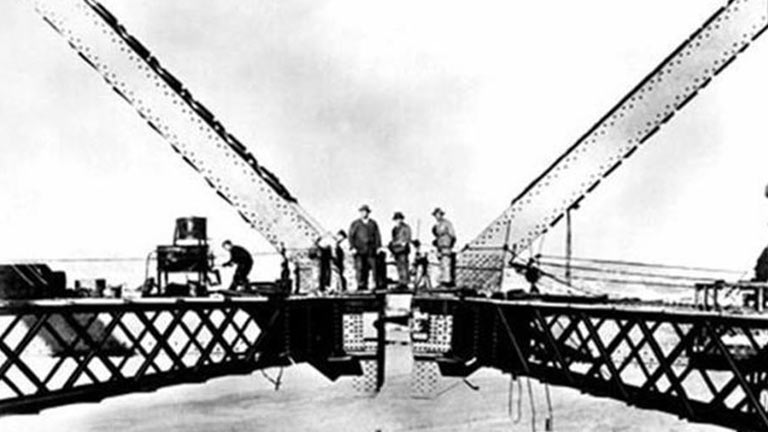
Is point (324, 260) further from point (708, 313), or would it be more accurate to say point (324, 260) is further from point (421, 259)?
point (708, 313)

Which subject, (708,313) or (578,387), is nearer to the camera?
(708,313)

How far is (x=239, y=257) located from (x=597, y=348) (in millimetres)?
12090

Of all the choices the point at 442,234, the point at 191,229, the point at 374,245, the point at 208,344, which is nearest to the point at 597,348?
the point at 208,344

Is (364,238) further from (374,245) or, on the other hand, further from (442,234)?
(442,234)

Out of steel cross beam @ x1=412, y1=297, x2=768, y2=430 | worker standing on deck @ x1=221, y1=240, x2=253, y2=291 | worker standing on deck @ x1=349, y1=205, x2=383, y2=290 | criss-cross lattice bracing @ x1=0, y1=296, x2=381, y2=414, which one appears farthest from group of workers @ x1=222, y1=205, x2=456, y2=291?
steel cross beam @ x1=412, y1=297, x2=768, y2=430

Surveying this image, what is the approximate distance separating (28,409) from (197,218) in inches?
495

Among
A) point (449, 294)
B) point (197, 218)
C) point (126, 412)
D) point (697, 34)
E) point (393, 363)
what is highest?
point (697, 34)

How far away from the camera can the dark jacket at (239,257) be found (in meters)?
26.2

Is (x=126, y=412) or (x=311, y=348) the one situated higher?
(x=311, y=348)

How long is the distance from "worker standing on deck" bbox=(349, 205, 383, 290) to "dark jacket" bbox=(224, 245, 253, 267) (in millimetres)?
3388

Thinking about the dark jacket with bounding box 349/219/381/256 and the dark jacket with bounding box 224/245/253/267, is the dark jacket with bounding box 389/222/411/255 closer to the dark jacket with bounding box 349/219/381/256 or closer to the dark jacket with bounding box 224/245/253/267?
the dark jacket with bounding box 349/219/381/256

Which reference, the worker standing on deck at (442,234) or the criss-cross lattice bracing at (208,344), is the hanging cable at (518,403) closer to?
the criss-cross lattice bracing at (208,344)

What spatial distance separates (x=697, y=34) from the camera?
18.4 meters

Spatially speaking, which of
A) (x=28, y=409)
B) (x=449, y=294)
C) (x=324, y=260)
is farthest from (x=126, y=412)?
(x=28, y=409)
